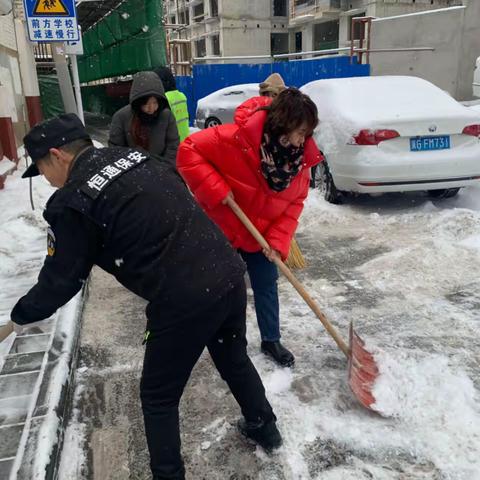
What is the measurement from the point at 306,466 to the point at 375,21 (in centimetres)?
1674

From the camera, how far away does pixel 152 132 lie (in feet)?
13.1

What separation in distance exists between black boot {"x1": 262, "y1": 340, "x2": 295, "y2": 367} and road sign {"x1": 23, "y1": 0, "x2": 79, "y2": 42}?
14.6ft

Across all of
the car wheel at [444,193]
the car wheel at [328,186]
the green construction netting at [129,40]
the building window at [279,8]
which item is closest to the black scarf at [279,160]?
the car wheel at [328,186]

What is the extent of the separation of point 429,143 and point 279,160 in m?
3.54

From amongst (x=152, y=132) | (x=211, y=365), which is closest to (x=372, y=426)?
(x=211, y=365)

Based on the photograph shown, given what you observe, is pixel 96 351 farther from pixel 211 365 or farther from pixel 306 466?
pixel 306 466

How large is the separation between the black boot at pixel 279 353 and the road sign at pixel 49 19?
14.6ft

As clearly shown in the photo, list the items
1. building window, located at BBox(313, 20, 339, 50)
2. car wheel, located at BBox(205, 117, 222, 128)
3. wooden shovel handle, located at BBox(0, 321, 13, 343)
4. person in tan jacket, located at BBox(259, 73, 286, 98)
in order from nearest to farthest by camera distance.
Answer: wooden shovel handle, located at BBox(0, 321, 13, 343)
person in tan jacket, located at BBox(259, 73, 286, 98)
car wheel, located at BBox(205, 117, 222, 128)
building window, located at BBox(313, 20, 339, 50)

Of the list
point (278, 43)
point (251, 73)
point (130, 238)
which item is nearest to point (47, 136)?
point (130, 238)

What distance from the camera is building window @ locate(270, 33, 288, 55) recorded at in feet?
145

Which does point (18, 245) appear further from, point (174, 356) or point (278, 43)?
point (278, 43)

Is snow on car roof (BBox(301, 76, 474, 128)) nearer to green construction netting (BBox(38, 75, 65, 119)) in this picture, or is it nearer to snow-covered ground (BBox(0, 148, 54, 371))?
snow-covered ground (BBox(0, 148, 54, 371))

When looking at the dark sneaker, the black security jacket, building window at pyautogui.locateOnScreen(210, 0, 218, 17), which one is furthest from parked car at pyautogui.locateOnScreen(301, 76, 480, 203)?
building window at pyautogui.locateOnScreen(210, 0, 218, 17)

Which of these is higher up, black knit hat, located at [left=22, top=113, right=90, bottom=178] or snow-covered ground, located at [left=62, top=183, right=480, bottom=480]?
black knit hat, located at [left=22, top=113, right=90, bottom=178]
